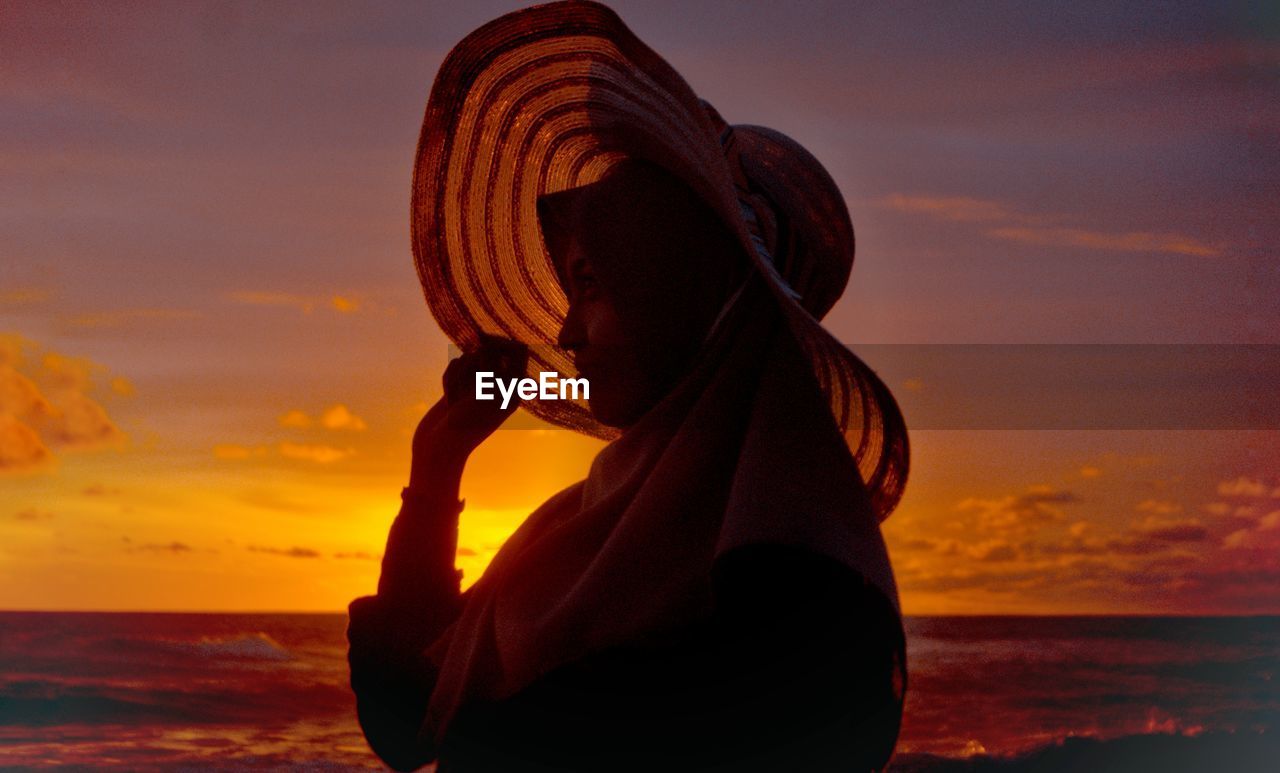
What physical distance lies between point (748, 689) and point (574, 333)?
1.30ft

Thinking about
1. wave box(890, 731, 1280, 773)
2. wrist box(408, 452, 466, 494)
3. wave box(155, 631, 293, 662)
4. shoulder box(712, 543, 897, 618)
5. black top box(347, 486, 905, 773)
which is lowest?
wave box(890, 731, 1280, 773)

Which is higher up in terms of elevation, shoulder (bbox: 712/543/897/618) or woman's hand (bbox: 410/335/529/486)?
woman's hand (bbox: 410/335/529/486)

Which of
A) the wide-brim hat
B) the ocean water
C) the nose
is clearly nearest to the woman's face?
the nose

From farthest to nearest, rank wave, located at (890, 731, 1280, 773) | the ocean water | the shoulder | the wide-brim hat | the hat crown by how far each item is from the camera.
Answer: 1. the ocean water
2. wave, located at (890, 731, 1280, 773)
3. the hat crown
4. the wide-brim hat
5. the shoulder

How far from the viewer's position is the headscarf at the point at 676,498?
3.58 feet

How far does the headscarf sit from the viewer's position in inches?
43.0

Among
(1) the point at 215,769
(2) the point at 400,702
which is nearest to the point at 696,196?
(2) the point at 400,702

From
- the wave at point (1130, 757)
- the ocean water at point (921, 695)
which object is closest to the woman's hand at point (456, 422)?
the ocean water at point (921, 695)

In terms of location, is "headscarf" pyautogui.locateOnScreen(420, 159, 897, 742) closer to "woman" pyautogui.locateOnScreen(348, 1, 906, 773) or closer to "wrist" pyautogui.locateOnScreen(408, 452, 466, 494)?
"woman" pyautogui.locateOnScreen(348, 1, 906, 773)

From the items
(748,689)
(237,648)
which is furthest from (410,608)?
(237,648)

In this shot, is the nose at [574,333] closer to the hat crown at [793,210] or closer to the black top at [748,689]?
the hat crown at [793,210]

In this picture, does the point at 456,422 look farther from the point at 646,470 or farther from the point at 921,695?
the point at 921,695

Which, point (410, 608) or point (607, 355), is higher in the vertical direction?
point (607, 355)

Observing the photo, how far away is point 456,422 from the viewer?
55.5 inches
